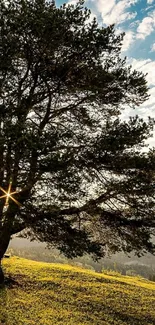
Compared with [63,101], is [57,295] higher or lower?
lower

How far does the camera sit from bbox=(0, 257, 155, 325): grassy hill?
480 inches

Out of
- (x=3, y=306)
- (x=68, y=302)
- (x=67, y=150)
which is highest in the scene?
(x=67, y=150)

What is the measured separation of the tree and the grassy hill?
2.49 meters

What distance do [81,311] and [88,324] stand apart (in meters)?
1.79

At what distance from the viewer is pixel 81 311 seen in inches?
543

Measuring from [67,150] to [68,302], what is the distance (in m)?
7.70

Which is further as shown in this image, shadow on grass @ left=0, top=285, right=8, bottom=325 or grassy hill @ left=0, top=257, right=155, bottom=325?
grassy hill @ left=0, top=257, right=155, bottom=325

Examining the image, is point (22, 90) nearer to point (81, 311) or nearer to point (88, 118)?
point (88, 118)

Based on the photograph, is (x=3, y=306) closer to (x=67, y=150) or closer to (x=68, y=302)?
(x=68, y=302)

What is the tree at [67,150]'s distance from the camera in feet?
37.2

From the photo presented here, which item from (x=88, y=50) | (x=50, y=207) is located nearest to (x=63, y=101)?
(x=88, y=50)

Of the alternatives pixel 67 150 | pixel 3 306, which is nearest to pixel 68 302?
pixel 3 306

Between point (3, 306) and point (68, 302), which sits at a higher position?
point (68, 302)

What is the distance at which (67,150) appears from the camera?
11805 millimetres
